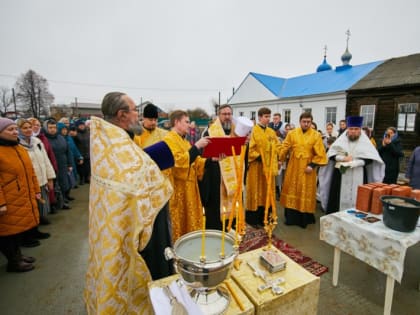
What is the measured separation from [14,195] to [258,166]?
11.5 feet

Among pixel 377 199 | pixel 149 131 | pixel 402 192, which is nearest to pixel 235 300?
pixel 377 199

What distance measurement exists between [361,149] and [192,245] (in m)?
3.44

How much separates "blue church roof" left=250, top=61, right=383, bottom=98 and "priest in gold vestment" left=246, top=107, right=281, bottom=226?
1490 centimetres

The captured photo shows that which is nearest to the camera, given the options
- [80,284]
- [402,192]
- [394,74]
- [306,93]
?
[402,192]

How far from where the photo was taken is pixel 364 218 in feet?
7.38

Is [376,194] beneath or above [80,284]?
above

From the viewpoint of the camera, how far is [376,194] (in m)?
2.30

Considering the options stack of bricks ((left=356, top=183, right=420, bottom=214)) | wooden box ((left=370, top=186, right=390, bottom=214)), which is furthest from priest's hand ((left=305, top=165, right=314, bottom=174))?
wooden box ((left=370, top=186, right=390, bottom=214))

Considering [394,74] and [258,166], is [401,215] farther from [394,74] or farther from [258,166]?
[394,74]

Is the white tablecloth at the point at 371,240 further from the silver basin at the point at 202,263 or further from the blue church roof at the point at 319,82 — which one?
the blue church roof at the point at 319,82

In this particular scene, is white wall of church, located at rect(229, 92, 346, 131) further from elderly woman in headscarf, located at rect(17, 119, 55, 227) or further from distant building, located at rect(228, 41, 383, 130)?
elderly woman in headscarf, located at rect(17, 119, 55, 227)

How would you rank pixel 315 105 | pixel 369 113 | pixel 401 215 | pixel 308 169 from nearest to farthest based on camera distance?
pixel 401 215, pixel 308 169, pixel 369 113, pixel 315 105

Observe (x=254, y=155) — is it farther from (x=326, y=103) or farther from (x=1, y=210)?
(x=326, y=103)

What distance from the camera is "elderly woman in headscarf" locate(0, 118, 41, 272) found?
2.59 m
